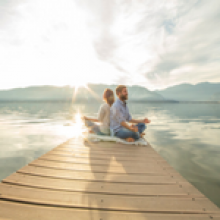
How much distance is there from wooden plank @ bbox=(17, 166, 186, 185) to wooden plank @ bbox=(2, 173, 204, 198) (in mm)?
130

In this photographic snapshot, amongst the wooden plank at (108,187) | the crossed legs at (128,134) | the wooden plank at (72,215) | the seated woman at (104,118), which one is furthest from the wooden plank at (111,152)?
the wooden plank at (72,215)

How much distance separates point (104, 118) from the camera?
560 centimetres

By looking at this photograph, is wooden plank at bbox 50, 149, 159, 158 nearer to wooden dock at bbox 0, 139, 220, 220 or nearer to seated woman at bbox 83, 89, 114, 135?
wooden dock at bbox 0, 139, 220, 220

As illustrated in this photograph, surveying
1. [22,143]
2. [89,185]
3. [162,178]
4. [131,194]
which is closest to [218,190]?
[162,178]

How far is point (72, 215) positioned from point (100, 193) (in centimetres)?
54

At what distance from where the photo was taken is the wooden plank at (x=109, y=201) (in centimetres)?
197

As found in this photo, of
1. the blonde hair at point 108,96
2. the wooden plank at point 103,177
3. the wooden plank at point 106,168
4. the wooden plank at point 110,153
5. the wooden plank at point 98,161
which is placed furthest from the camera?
the blonde hair at point 108,96

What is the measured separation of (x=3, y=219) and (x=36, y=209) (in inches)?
13.2

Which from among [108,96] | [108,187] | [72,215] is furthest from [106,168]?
[108,96]

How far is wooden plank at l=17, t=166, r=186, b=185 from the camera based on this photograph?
8.80 ft

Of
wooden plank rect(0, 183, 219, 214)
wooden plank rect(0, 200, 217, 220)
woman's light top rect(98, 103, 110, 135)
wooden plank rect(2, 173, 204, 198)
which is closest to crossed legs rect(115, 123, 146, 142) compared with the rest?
woman's light top rect(98, 103, 110, 135)

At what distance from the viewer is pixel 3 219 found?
1729 mm

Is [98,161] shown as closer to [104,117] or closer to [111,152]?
[111,152]

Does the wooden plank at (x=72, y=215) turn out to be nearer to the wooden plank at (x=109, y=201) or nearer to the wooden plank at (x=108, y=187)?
the wooden plank at (x=109, y=201)
